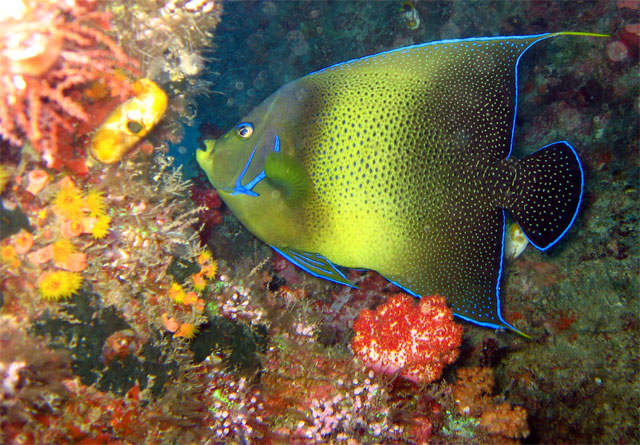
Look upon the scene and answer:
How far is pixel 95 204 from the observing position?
185cm

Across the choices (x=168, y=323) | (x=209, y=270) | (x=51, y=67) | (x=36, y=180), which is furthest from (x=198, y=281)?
(x=51, y=67)

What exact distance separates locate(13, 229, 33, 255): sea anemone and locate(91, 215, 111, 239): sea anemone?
0.89ft

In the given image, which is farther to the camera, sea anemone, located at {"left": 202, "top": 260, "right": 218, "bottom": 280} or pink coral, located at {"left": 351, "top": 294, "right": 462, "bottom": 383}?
pink coral, located at {"left": 351, "top": 294, "right": 462, "bottom": 383}

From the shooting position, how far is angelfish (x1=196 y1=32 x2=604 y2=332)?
2.09 metres

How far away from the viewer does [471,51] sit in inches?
86.3

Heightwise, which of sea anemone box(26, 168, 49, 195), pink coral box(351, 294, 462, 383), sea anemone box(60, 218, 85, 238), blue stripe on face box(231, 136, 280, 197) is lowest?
pink coral box(351, 294, 462, 383)

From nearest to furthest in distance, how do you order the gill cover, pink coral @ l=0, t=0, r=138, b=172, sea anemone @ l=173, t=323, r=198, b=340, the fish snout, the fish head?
pink coral @ l=0, t=0, r=138, b=172
sea anemone @ l=173, t=323, r=198, b=340
the gill cover
the fish head
the fish snout

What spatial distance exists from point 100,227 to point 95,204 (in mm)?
127

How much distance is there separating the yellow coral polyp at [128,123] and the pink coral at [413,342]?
6.48ft

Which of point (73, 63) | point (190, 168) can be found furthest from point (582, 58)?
Result: point (190, 168)

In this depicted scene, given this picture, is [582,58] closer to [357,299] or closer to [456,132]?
[456,132]

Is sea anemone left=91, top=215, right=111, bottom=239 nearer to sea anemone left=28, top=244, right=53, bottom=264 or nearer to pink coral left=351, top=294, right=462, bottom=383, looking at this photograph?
sea anemone left=28, top=244, right=53, bottom=264

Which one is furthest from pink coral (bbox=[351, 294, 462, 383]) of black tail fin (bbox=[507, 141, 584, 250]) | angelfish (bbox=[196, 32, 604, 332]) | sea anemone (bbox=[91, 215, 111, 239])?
sea anemone (bbox=[91, 215, 111, 239])

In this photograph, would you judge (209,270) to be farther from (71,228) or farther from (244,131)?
(244,131)
